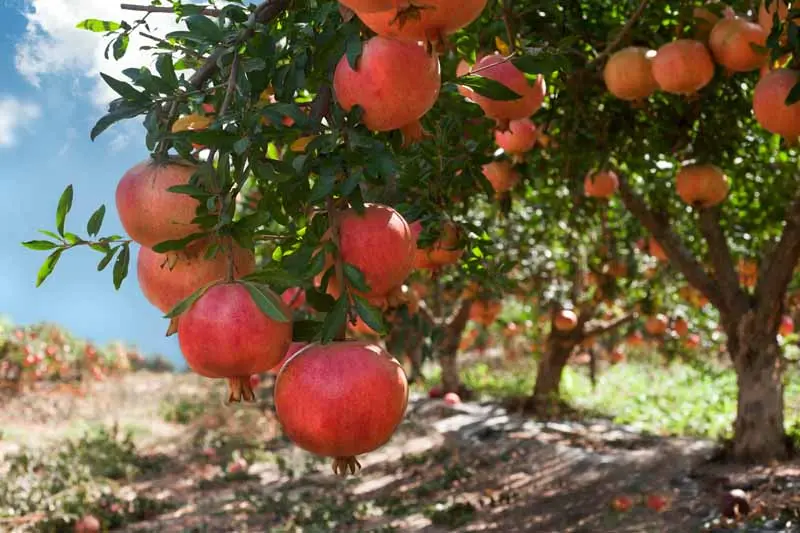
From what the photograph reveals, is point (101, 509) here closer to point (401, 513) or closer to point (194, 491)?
point (194, 491)

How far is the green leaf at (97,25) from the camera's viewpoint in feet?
6.13

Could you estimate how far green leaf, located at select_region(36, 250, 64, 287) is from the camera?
1378mm

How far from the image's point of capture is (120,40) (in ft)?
6.05

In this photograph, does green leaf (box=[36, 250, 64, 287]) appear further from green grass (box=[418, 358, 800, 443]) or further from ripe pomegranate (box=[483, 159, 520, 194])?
green grass (box=[418, 358, 800, 443])

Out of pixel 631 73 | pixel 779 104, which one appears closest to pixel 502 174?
pixel 631 73

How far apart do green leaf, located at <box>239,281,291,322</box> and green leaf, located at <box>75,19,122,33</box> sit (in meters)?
1.04

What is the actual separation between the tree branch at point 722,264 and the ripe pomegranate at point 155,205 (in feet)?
15.0

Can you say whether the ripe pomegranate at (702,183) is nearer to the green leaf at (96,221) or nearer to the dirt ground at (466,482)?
the dirt ground at (466,482)

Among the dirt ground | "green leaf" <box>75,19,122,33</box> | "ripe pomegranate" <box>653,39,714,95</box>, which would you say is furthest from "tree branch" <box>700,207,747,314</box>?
"green leaf" <box>75,19,122,33</box>

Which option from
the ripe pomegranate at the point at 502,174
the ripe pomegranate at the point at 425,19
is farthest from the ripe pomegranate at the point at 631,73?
the ripe pomegranate at the point at 425,19

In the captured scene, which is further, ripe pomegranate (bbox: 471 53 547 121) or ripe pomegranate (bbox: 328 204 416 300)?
ripe pomegranate (bbox: 471 53 547 121)

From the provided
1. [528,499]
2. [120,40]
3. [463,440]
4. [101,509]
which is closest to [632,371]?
[463,440]

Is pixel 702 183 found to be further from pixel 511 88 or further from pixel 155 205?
pixel 155 205

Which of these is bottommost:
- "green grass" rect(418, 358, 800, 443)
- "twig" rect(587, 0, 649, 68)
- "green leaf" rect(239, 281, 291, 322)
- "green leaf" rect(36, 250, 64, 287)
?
"green grass" rect(418, 358, 800, 443)
